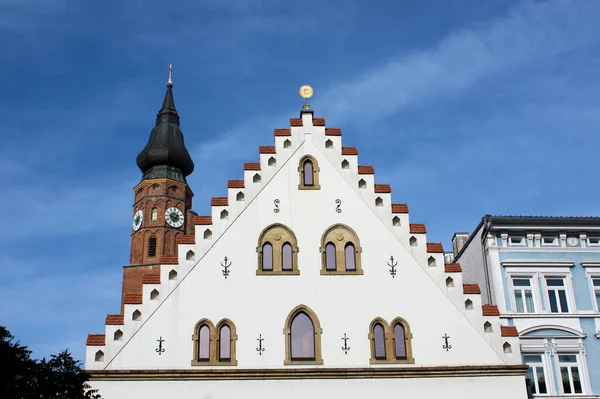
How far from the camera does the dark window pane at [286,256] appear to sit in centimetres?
2622

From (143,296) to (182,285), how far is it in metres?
1.38

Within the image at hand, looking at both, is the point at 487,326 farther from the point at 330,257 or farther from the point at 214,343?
the point at 214,343

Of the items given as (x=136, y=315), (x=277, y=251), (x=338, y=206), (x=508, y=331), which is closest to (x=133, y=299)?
(x=136, y=315)

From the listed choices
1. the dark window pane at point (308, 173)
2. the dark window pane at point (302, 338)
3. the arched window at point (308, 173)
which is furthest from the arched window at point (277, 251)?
the dark window pane at point (308, 173)

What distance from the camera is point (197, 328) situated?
25000 millimetres

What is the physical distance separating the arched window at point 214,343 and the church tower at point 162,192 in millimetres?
53585

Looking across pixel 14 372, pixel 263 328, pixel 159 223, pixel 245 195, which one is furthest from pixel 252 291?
pixel 159 223

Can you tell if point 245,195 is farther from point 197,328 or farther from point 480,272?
point 480,272

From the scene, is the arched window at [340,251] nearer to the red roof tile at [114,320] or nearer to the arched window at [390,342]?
the arched window at [390,342]

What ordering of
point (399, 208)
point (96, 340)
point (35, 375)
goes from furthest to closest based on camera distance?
point (399, 208) < point (96, 340) < point (35, 375)

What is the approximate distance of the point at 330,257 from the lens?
26375mm

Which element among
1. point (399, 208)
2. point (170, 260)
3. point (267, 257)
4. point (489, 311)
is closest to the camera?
point (489, 311)

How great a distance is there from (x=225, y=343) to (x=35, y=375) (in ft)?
26.3

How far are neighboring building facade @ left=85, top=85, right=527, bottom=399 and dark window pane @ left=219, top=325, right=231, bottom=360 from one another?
0.11 ft
